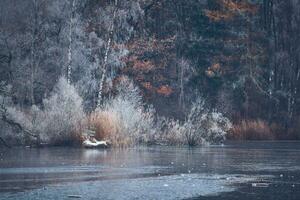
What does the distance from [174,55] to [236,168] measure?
3468 cm

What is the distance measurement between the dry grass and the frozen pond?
17793 mm

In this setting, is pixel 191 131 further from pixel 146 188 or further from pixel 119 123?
pixel 146 188

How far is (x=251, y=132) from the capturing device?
149 ft

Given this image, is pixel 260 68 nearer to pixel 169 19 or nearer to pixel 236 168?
pixel 169 19

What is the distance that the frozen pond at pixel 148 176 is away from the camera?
1483 cm

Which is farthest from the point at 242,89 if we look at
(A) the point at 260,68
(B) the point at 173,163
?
(B) the point at 173,163

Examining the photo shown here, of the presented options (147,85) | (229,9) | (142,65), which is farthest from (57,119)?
(229,9)

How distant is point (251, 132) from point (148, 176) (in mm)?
27389

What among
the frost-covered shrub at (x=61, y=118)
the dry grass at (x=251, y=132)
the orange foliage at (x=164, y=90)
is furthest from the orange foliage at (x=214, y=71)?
the frost-covered shrub at (x=61, y=118)

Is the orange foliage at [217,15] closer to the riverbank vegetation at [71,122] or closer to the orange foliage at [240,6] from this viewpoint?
the orange foliage at [240,6]

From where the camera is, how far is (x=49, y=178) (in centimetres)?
1778

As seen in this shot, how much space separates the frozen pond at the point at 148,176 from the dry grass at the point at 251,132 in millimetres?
17793

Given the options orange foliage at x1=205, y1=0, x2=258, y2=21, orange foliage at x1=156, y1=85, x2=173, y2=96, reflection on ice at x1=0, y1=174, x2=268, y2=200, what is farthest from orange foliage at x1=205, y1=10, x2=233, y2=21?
reflection on ice at x1=0, y1=174, x2=268, y2=200

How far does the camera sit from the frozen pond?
14.8m
